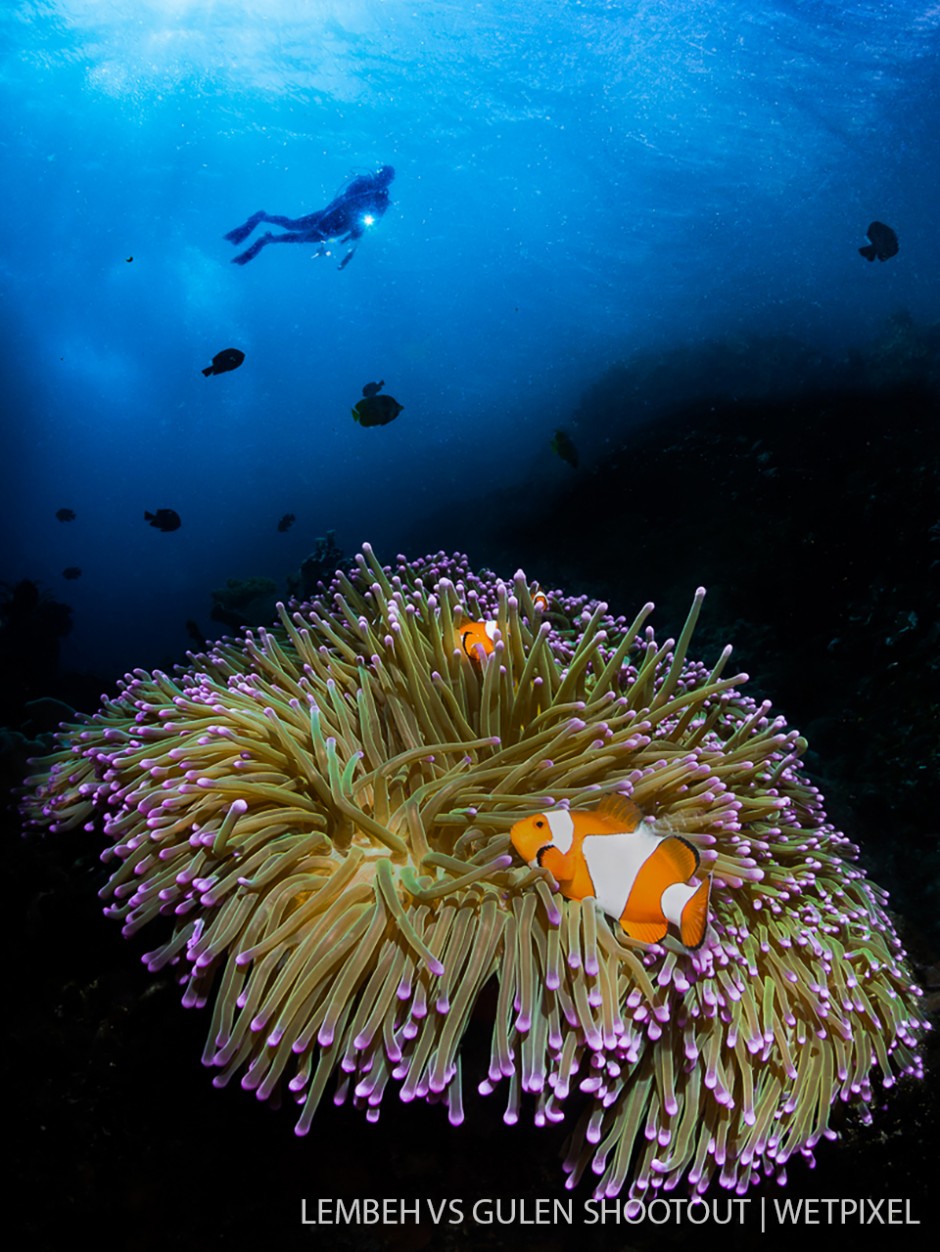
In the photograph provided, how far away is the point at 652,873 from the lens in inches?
64.6

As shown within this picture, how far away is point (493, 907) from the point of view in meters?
1.74

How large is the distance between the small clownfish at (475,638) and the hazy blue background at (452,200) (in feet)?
31.1

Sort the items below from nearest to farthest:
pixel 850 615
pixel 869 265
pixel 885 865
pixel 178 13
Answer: pixel 885 865 → pixel 850 615 → pixel 869 265 → pixel 178 13

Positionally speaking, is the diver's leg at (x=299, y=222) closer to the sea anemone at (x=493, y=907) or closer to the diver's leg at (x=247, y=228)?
the diver's leg at (x=247, y=228)

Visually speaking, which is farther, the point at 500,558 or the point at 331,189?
the point at 331,189

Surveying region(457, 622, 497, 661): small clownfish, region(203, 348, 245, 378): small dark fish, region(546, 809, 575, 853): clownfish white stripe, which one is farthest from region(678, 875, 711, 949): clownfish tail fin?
region(203, 348, 245, 378): small dark fish

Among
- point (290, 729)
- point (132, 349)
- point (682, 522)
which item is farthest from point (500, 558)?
point (132, 349)

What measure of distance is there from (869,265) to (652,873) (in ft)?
87.7

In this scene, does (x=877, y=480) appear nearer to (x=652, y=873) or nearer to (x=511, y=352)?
(x=652, y=873)

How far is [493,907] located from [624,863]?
0.35 m

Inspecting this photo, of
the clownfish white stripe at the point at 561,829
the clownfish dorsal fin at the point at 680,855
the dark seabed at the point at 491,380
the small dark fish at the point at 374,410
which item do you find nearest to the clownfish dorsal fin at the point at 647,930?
the clownfish dorsal fin at the point at 680,855

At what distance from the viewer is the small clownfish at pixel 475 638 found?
7.84 ft

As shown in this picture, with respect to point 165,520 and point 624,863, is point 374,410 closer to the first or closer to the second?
point 165,520

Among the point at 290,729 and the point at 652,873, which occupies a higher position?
the point at 290,729
